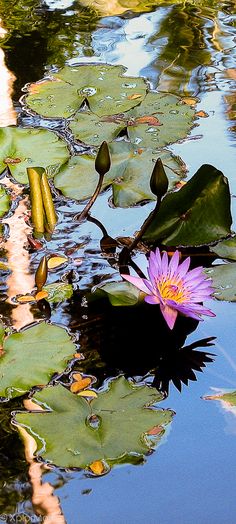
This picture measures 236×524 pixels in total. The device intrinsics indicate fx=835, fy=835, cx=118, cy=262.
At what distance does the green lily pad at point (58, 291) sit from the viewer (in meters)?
1.55

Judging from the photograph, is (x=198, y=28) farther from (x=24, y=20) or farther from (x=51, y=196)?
(x=51, y=196)

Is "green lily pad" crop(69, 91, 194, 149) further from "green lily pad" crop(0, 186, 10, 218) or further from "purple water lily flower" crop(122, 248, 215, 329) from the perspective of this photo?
"purple water lily flower" crop(122, 248, 215, 329)

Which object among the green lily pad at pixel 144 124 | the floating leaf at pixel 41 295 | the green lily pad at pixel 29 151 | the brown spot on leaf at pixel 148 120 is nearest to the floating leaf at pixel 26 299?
the floating leaf at pixel 41 295

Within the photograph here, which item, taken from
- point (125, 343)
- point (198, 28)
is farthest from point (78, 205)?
point (198, 28)

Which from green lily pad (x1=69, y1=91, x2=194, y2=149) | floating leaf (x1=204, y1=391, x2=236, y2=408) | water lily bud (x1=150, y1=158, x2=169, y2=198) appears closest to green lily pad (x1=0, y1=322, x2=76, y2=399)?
floating leaf (x1=204, y1=391, x2=236, y2=408)

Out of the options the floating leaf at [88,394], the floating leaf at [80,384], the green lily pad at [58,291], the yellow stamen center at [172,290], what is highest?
the yellow stamen center at [172,290]

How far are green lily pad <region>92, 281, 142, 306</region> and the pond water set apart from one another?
0.13 feet

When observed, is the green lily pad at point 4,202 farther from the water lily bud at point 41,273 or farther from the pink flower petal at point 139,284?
the pink flower petal at point 139,284

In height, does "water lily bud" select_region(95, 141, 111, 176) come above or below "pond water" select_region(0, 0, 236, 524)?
above

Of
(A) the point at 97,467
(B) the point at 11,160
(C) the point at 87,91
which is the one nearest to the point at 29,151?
(B) the point at 11,160

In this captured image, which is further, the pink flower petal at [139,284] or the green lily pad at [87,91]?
the green lily pad at [87,91]

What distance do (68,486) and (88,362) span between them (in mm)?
288

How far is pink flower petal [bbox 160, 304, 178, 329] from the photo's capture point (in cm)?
140

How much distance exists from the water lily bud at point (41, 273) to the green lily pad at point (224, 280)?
306mm
